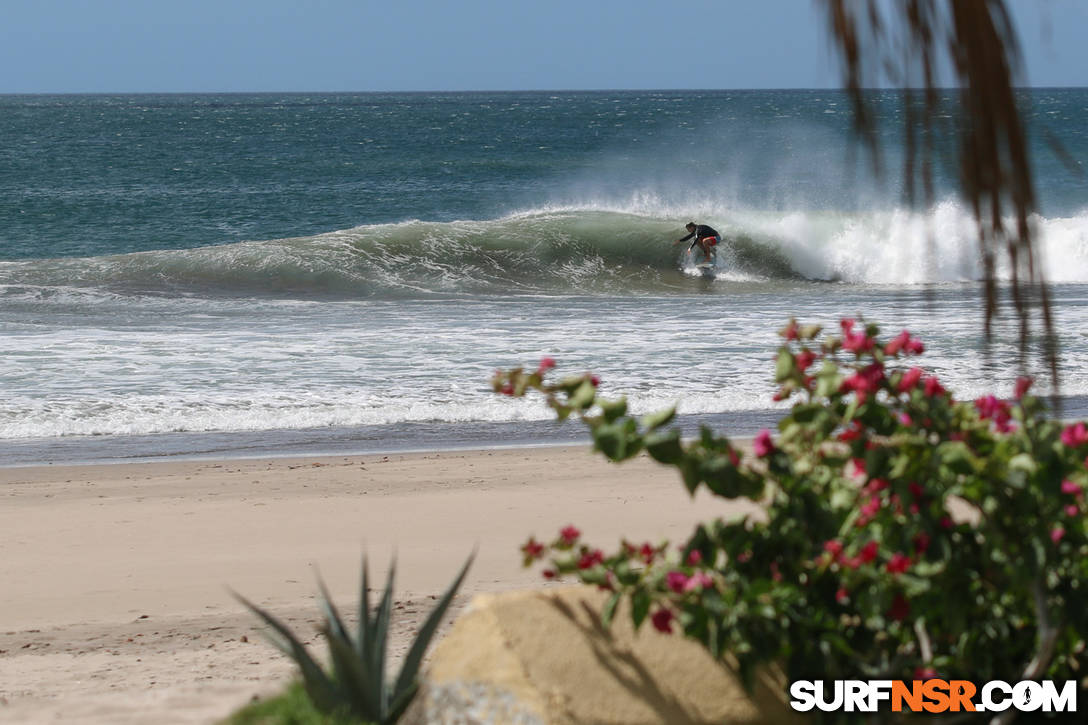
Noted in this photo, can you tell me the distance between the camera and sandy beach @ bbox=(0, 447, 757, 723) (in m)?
4.73

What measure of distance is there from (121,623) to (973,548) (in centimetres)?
374

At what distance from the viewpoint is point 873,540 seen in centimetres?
287

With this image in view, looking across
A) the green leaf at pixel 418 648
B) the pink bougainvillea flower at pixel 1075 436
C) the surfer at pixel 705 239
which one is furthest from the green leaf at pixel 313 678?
the surfer at pixel 705 239

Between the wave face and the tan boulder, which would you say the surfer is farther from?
the tan boulder

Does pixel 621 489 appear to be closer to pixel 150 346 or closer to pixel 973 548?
pixel 973 548

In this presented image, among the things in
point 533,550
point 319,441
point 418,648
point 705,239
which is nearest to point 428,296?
point 705,239

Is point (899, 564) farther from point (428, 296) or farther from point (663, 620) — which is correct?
point (428, 296)

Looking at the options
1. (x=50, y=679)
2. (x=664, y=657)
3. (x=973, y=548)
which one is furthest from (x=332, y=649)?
(x=50, y=679)

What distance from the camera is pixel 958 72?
211 centimetres

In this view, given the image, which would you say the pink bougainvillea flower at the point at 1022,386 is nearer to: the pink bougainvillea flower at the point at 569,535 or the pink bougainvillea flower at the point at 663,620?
the pink bougainvillea flower at the point at 663,620

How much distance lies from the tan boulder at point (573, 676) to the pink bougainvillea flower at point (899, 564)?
0.49 metres

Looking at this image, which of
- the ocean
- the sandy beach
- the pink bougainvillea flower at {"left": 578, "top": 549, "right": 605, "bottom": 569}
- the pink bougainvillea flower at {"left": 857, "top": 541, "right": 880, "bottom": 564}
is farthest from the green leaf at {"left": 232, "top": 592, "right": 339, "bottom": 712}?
the ocean

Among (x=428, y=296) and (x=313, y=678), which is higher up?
(x=428, y=296)

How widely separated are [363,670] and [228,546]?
3.55 meters
